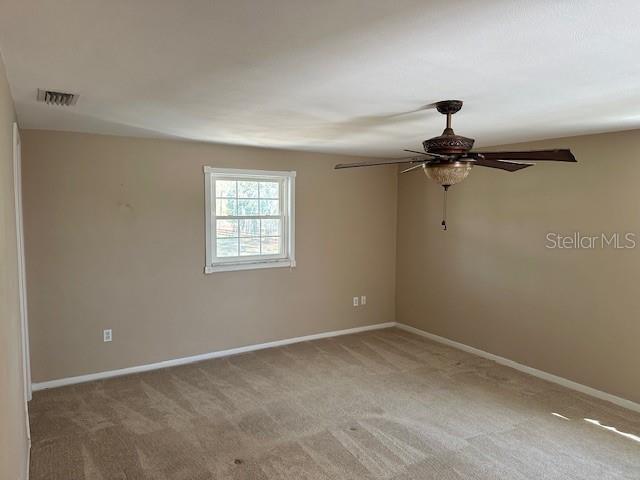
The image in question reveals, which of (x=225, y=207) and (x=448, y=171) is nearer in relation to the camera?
(x=448, y=171)

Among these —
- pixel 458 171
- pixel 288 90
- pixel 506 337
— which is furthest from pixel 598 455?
pixel 288 90

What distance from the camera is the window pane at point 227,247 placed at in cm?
498

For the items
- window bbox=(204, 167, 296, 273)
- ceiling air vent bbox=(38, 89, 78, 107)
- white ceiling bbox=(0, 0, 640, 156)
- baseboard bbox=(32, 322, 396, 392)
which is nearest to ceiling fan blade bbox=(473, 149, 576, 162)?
white ceiling bbox=(0, 0, 640, 156)

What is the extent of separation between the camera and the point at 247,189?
16.8ft

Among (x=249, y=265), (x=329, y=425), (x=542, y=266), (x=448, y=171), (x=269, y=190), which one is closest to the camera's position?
(x=448, y=171)

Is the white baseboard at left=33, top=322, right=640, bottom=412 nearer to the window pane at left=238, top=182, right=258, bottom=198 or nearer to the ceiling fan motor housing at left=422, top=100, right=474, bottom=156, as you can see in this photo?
the window pane at left=238, top=182, right=258, bottom=198

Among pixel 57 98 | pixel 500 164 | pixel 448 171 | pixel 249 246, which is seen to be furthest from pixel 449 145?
pixel 249 246

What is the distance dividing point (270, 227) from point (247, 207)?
372mm

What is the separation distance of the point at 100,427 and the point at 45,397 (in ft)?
2.94

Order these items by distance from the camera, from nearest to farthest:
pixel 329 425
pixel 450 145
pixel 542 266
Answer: pixel 450 145 → pixel 329 425 → pixel 542 266

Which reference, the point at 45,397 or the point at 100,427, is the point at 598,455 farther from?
the point at 45,397

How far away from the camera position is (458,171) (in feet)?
8.64

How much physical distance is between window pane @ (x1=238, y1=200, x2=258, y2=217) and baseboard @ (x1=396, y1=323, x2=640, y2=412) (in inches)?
104

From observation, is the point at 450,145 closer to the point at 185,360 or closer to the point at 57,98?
the point at 57,98
